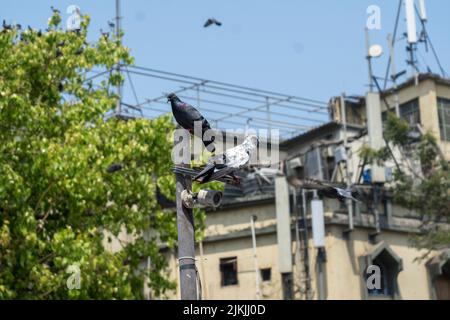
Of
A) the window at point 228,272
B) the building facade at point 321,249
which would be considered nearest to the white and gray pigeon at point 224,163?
the building facade at point 321,249

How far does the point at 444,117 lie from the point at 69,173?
69.1ft

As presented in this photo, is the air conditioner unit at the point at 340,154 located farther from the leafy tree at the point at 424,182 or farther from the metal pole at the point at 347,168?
the leafy tree at the point at 424,182

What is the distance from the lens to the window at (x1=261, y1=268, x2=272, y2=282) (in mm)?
31250

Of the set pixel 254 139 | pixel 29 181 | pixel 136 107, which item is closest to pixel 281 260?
pixel 136 107

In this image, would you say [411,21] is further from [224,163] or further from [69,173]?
[224,163]

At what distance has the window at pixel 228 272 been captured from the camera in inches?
1249

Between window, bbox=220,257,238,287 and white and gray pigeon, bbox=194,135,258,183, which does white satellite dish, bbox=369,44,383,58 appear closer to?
window, bbox=220,257,238,287

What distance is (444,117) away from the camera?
117 ft

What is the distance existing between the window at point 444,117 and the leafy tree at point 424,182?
5.27m

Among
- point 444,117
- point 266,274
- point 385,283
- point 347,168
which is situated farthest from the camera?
point 444,117

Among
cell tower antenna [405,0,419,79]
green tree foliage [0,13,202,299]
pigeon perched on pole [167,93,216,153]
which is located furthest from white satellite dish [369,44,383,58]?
pigeon perched on pole [167,93,216,153]

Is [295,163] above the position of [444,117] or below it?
below

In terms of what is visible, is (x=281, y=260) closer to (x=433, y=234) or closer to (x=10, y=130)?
(x=433, y=234)

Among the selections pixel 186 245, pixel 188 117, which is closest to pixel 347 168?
pixel 188 117
